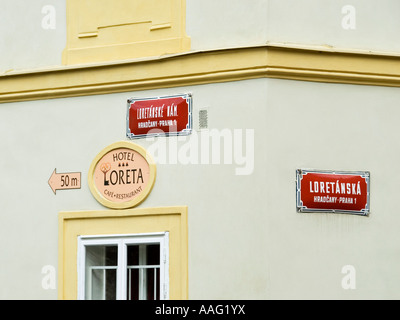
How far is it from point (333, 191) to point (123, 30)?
10.6ft

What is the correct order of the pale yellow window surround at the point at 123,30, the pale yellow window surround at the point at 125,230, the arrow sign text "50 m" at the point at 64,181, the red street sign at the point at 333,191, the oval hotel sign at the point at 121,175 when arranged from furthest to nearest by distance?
the arrow sign text "50 m" at the point at 64,181 < the pale yellow window surround at the point at 123,30 < the oval hotel sign at the point at 121,175 < the pale yellow window surround at the point at 125,230 < the red street sign at the point at 333,191

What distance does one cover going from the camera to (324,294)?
40.7ft

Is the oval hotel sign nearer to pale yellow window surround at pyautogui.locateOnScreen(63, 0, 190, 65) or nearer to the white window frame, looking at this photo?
the white window frame

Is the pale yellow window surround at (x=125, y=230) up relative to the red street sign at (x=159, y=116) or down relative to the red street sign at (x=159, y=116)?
down

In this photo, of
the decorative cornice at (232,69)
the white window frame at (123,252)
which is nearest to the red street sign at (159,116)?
the decorative cornice at (232,69)

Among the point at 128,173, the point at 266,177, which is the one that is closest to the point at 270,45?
the point at 266,177

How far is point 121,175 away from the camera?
13180mm

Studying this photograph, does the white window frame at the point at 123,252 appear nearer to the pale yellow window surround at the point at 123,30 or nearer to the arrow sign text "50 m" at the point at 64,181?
the arrow sign text "50 m" at the point at 64,181

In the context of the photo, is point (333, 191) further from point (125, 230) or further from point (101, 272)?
point (101, 272)

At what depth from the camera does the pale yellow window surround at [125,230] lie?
12664 millimetres

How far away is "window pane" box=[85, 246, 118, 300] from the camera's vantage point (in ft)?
43.2

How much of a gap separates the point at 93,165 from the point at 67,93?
3.22 ft

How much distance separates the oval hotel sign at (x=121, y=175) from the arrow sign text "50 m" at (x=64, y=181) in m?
0.19

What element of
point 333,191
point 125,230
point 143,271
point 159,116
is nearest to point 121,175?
point 125,230
